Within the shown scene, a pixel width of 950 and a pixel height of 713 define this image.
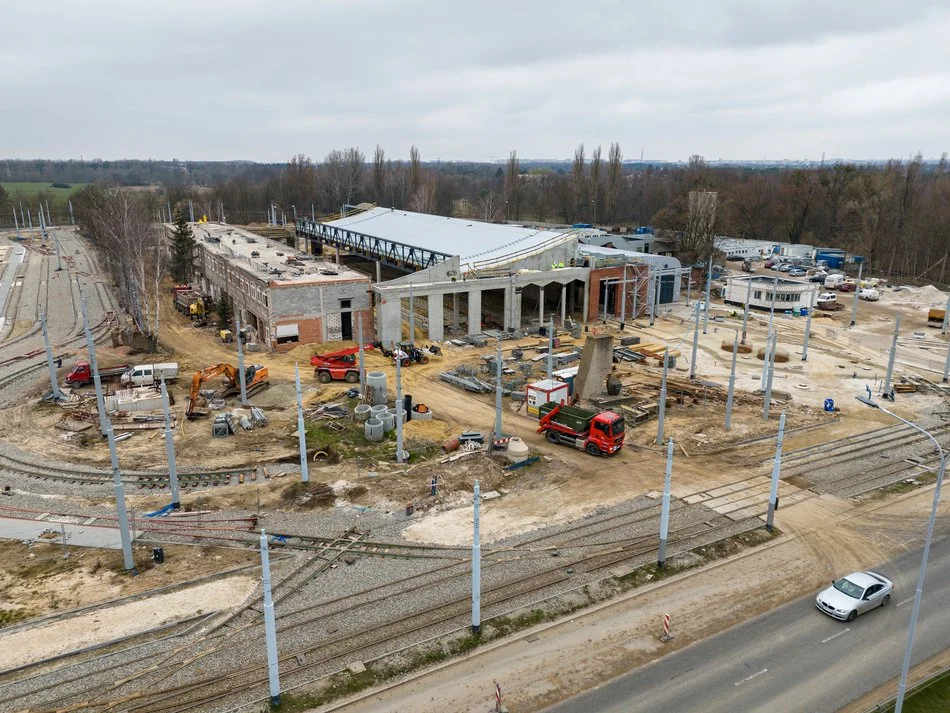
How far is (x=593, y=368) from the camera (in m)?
34.2

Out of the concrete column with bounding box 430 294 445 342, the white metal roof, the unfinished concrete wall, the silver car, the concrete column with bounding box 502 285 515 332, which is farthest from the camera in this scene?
the white metal roof

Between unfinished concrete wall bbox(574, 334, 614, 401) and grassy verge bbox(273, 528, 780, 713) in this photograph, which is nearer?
grassy verge bbox(273, 528, 780, 713)

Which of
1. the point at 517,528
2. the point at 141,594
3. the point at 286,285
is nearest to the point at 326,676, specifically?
the point at 141,594

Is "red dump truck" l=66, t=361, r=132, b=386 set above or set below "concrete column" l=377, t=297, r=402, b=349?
below

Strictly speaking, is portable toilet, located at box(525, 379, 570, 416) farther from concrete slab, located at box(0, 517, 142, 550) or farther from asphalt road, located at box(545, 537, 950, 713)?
concrete slab, located at box(0, 517, 142, 550)

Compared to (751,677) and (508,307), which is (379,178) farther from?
(751,677)

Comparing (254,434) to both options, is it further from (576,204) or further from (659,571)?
(576,204)

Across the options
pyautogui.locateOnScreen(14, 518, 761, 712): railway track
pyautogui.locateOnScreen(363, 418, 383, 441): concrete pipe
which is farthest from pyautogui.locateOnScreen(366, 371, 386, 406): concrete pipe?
pyautogui.locateOnScreen(14, 518, 761, 712): railway track

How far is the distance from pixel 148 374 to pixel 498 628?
2650 cm

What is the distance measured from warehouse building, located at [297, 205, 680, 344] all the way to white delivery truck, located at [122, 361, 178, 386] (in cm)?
1385

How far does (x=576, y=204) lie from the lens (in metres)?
126

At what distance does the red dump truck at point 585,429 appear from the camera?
27.9 metres

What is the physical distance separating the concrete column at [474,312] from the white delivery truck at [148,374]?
20850 mm

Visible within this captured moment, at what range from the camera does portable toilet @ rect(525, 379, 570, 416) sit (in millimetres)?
32719
